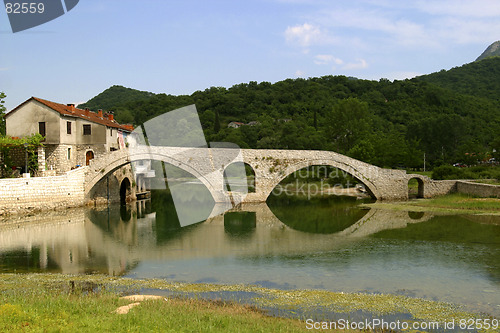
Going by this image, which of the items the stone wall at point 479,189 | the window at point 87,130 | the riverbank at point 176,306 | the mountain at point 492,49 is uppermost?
the mountain at point 492,49

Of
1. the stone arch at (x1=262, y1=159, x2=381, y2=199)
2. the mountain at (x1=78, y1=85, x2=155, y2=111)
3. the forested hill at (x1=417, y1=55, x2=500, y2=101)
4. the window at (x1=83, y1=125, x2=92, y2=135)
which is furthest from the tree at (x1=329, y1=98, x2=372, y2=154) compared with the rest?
the mountain at (x1=78, y1=85, x2=155, y2=111)

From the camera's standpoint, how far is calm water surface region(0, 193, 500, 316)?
41.8 feet

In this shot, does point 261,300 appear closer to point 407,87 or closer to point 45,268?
point 45,268

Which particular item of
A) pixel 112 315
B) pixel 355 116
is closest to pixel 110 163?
pixel 112 315

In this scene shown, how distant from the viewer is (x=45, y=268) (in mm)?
14281

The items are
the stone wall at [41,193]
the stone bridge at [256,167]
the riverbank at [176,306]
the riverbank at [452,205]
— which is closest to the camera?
the riverbank at [176,306]

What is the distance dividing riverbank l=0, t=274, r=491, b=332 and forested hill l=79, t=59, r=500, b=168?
33.4 metres

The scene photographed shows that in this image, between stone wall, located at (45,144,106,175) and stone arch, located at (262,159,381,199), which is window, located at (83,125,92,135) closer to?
stone wall, located at (45,144,106,175)

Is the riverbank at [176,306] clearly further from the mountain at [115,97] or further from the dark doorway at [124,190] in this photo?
the mountain at [115,97]

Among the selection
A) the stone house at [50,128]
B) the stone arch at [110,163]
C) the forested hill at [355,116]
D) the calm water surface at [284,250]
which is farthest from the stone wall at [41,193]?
the forested hill at [355,116]

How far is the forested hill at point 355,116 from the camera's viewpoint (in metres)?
48.6

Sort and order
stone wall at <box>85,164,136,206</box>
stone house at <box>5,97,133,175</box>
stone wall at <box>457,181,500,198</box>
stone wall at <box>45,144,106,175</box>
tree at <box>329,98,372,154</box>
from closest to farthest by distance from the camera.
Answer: stone wall at <box>457,181,500,198</box> < stone house at <box>5,97,133,175</box> < stone wall at <box>45,144,106,175</box> < stone wall at <box>85,164,136,206</box> < tree at <box>329,98,372,154</box>

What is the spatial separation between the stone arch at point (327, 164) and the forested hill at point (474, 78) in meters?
48.8

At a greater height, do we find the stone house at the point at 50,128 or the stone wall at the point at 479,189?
the stone house at the point at 50,128
